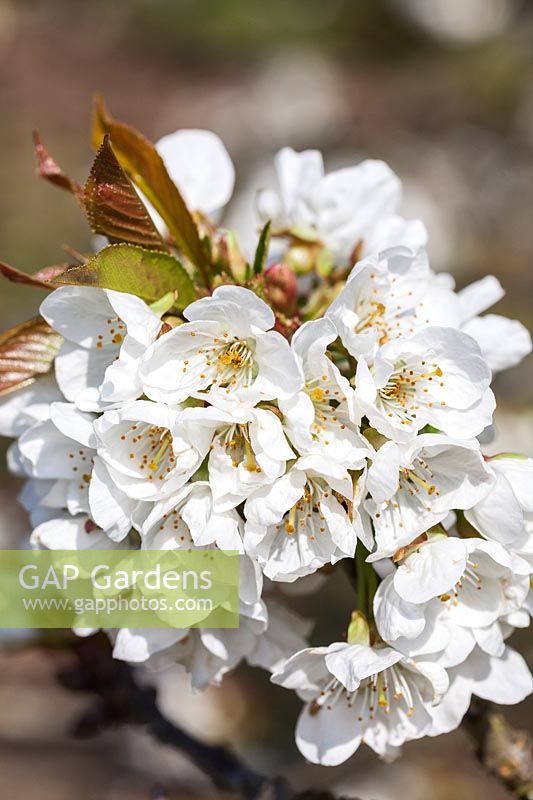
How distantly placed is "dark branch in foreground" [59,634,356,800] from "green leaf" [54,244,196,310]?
915mm

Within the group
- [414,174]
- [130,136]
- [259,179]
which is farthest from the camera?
[414,174]

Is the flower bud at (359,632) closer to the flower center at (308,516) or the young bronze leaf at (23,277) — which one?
the flower center at (308,516)

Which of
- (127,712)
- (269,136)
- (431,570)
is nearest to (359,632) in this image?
(431,570)

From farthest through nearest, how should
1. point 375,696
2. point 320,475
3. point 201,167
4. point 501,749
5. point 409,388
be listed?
point 201,167, point 501,749, point 375,696, point 409,388, point 320,475

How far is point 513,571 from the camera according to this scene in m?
1.12

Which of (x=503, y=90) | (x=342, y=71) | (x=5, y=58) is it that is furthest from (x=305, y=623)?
(x=5, y=58)

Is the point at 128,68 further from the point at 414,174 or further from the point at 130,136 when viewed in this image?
the point at 130,136

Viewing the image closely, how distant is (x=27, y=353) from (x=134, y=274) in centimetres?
26

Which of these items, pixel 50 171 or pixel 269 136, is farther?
pixel 269 136

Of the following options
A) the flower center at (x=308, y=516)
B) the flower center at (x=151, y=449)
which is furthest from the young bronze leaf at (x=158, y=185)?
the flower center at (x=308, y=516)

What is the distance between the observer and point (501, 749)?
1.45 meters

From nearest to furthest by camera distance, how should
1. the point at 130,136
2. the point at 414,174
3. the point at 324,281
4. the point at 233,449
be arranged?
the point at 233,449 < the point at 130,136 < the point at 324,281 < the point at 414,174

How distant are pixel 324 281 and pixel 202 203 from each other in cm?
31

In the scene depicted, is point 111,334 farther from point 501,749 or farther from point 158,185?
point 501,749
